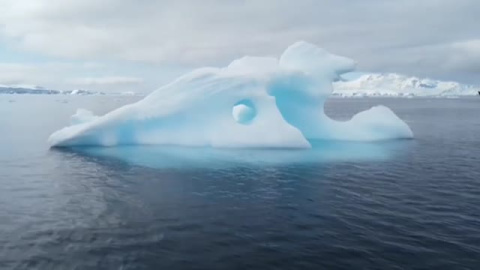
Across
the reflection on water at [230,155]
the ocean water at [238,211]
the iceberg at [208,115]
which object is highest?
the iceberg at [208,115]

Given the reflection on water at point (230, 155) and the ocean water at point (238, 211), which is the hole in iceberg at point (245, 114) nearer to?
the reflection on water at point (230, 155)

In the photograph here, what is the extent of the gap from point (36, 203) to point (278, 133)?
47.4ft

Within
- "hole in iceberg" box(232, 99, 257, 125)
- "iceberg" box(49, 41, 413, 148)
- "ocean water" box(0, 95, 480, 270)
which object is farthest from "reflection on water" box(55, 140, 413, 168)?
"hole in iceberg" box(232, 99, 257, 125)

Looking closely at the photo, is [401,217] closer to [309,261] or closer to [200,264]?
[309,261]

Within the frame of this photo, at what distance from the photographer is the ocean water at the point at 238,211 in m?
9.23

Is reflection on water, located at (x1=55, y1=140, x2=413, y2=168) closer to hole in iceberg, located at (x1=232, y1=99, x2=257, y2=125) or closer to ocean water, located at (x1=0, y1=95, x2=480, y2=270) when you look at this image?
ocean water, located at (x1=0, y1=95, x2=480, y2=270)

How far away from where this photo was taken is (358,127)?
29.8 metres

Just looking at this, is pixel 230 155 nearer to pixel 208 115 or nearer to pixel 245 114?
pixel 208 115

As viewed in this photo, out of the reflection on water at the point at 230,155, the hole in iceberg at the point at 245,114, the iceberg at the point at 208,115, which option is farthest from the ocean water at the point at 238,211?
the hole in iceberg at the point at 245,114

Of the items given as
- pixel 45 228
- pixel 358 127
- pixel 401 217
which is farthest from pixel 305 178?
pixel 358 127

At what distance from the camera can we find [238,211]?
12.6m

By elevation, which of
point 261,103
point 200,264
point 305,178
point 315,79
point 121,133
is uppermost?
point 315,79

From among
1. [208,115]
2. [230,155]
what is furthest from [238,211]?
[208,115]

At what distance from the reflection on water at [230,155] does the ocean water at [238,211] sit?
17cm
